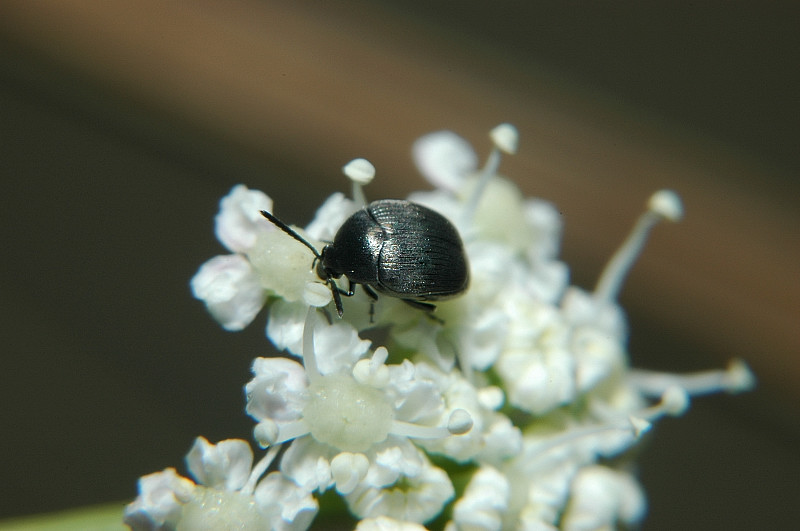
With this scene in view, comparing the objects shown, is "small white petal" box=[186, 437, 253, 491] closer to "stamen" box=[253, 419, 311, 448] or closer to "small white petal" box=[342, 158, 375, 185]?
"stamen" box=[253, 419, 311, 448]

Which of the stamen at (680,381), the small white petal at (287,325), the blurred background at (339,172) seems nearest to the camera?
the small white petal at (287,325)

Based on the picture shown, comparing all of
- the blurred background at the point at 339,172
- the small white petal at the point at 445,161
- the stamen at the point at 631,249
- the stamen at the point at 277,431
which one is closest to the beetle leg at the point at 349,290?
the stamen at the point at 277,431

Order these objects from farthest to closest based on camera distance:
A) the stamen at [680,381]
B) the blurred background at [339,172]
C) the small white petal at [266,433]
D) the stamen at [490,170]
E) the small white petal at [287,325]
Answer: the blurred background at [339,172] < the stamen at [680,381] < the stamen at [490,170] < the small white petal at [287,325] < the small white petal at [266,433]

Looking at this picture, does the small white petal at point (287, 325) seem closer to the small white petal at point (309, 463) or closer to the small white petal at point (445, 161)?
the small white petal at point (309, 463)

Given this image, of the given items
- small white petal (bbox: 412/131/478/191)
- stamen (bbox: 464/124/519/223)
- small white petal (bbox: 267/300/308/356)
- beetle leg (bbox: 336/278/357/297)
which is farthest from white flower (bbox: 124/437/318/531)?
small white petal (bbox: 412/131/478/191)

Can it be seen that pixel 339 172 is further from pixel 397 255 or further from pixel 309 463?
pixel 309 463

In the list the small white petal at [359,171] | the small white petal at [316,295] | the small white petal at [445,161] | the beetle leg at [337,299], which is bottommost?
the beetle leg at [337,299]
